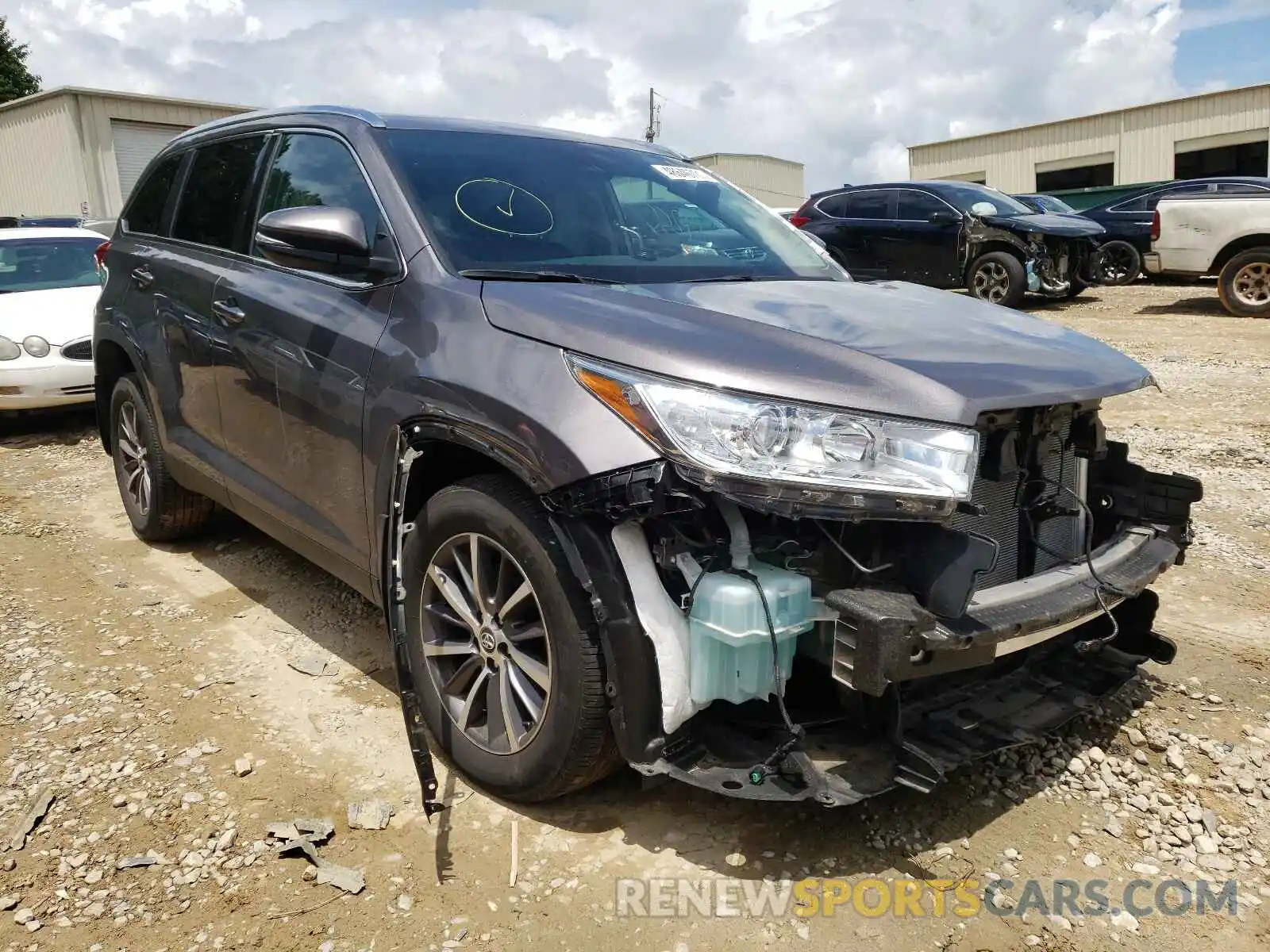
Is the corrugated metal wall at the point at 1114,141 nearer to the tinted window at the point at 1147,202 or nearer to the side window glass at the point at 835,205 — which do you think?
the tinted window at the point at 1147,202

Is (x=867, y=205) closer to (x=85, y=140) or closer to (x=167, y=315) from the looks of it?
(x=167, y=315)

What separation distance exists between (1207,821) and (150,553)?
14.8 feet

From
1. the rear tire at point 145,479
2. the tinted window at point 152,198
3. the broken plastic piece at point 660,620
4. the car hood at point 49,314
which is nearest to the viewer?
the broken plastic piece at point 660,620

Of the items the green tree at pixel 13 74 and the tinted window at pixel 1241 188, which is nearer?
the tinted window at pixel 1241 188

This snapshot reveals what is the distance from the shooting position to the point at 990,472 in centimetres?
248

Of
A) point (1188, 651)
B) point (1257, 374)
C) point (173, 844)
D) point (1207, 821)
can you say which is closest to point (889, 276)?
point (1257, 374)

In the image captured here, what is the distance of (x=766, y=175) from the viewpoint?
43.0 m

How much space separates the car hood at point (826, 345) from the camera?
2227 millimetres

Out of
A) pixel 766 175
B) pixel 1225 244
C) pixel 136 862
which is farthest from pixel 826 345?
pixel 766 175

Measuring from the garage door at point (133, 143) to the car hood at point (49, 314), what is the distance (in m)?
20.9

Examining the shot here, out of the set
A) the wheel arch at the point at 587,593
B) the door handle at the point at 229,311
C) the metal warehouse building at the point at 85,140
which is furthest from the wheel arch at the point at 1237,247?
the metal warehouse building at the point at 85,140

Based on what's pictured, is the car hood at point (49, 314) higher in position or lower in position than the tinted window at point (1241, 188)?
lower

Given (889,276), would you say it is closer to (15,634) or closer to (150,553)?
(150,553)

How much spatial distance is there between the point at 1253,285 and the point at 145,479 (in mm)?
11856
